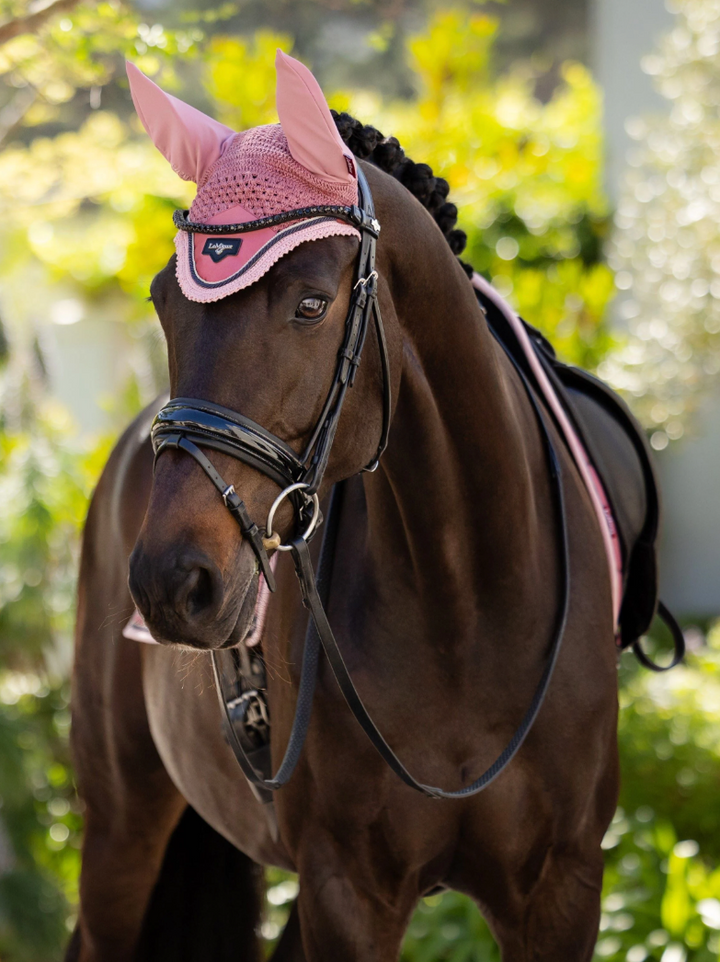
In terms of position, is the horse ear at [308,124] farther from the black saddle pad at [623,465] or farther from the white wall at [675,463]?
the white wall at [675,463]

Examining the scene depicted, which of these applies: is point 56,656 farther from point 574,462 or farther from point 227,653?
point 574,462

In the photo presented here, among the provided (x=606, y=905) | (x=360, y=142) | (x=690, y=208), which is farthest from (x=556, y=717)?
(x=690, y=208)

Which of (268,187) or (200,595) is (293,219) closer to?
(268,187)

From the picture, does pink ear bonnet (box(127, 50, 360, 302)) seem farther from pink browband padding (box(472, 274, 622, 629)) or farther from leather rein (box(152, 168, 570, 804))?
pink browband padding (box(472, 274, 622, 629))

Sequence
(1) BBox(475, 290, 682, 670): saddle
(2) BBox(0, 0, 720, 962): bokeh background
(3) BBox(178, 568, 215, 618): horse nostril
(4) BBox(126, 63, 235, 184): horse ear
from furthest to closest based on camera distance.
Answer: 1. (2) BBox(0, 0, 720, 962): bokeh background
2. (1) BBox(475, 290, 682, 670): saddle
3. (4) BBox(126, 63, 235, 184): horse ear
4. (3) BBox(178, 568, 215, 618): horse nostril

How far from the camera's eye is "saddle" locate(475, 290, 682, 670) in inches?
89.9

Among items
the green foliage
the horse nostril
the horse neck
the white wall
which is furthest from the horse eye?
the white wall

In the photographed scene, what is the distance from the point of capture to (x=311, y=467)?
1.42 m

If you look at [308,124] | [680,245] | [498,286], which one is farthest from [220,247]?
[498,286]

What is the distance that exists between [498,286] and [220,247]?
604cm

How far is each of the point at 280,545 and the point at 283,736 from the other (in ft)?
2.11

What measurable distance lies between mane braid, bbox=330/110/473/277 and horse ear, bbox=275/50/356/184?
0.83 feet

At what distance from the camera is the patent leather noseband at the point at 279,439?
132cm

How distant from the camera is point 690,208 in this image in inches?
221
